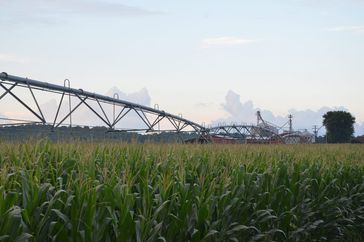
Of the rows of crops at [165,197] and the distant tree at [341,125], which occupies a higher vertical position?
the distant tree at [341,125]

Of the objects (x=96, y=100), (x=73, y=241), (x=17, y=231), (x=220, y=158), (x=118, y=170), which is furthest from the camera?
(x=96, y=100)

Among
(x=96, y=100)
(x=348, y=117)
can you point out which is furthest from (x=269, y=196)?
(x=348, y=117)

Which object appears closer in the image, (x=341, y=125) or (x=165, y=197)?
(x=165, y=197)

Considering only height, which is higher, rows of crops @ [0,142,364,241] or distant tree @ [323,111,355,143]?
distant tree @ [323,111,355,143]

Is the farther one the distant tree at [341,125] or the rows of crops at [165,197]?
the distant tree at [341,125]

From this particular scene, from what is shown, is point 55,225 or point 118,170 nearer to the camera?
point 55,225

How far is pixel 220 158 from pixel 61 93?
875 cm

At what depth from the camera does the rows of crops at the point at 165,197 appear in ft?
14.9

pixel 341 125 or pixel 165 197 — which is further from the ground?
pixel 341 125

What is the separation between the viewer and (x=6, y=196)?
13.7 feet

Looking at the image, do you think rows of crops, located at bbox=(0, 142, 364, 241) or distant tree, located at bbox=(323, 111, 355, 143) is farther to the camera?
distant tree, located at bbox=(323, 111, 355, 143)

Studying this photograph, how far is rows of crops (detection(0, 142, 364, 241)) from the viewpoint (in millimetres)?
4547

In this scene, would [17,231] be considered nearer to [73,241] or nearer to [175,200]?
[73,241]

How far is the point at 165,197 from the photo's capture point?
551 cm
